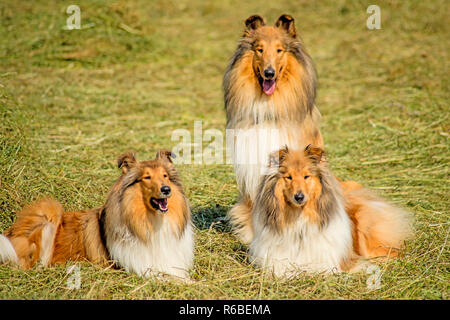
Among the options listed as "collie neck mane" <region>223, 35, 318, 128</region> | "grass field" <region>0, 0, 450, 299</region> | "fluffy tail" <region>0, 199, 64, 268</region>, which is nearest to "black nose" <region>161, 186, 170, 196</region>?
"grass field" <region>0, 0, 450, 299</region>

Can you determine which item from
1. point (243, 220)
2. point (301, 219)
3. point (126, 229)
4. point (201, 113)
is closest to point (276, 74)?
point (301, 219)

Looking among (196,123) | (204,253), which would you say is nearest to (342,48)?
(196,123)

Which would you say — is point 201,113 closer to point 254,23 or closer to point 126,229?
point 254,23

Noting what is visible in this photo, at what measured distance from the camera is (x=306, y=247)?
5.35m

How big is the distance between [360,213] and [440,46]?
8.99 m

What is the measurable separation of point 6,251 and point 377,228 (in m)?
3.81

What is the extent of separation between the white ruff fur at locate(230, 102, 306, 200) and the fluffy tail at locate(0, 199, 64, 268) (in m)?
2.08

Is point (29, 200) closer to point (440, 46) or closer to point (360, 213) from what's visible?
point (360, 213)

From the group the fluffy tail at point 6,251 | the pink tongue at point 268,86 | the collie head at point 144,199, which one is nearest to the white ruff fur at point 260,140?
the pink tongue at point 268,86

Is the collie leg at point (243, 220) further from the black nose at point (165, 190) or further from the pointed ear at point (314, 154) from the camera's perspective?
the black nose at point (165, 190)

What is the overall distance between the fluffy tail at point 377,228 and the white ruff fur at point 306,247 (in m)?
0.48

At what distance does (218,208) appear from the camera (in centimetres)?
742

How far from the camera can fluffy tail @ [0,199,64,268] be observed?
5430 mm

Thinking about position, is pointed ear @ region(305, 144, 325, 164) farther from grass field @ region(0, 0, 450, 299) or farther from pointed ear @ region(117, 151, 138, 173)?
pointed ear @ region(117, 151, 138, 173)
